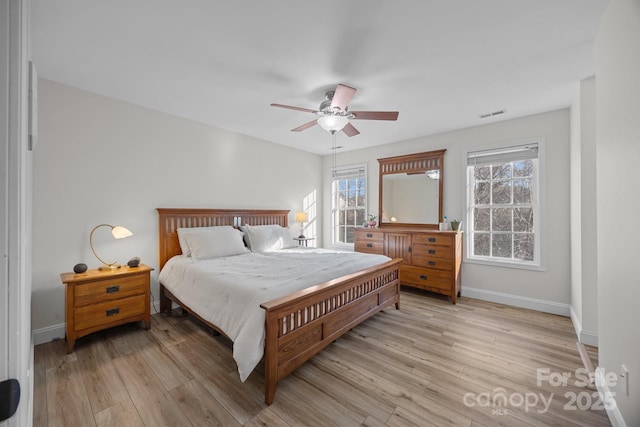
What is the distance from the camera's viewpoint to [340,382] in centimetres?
205

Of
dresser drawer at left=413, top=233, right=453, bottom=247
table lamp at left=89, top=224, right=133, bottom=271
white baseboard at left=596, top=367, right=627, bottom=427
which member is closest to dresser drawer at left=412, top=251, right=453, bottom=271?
dresser drawer at left=413, top=233, right=453, bottom=247

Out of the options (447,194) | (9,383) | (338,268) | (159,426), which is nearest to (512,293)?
(447,194)

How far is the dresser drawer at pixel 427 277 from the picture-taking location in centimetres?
379

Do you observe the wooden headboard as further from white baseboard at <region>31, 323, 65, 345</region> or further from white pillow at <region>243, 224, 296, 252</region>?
white baseboard at <region>31, 323, 65, 345</region>

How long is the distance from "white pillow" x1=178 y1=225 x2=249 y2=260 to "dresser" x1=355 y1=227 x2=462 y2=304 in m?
2.37

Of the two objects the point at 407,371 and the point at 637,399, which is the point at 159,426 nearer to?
the point at 407,371

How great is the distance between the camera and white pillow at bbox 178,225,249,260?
3.29m

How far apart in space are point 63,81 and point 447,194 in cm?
504

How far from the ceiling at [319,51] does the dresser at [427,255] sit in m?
1.81

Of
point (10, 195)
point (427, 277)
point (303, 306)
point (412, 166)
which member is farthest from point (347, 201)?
point (10, 195)

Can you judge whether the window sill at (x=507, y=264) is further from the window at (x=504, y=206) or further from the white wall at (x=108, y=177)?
the white wall at (x=108, y=177)

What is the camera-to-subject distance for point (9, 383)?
505mm

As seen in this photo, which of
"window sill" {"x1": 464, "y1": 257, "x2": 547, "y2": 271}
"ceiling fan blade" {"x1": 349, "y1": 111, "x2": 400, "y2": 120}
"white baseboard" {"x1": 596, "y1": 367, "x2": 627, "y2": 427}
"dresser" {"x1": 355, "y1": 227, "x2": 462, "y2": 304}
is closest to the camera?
"white baseboard" {"x1": 596, "y1": 367, "x2": 627, "y2": 427}

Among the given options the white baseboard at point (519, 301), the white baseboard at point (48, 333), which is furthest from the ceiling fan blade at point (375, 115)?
the white baseboard at point (48, 333)
